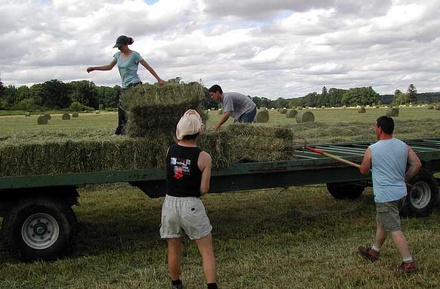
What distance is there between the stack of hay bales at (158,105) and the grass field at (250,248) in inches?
56.1

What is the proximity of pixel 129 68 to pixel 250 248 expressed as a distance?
311 cm

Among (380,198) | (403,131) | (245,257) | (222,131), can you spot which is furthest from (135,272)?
(403,131)

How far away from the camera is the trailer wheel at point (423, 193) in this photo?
7918 millimetres

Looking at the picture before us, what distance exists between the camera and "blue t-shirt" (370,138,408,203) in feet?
17.6

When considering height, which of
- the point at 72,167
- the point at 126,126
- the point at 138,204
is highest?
the point at 126,126

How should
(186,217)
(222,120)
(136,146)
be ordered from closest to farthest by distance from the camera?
1. (186,217)
2. (136,146)
3. (222,120)

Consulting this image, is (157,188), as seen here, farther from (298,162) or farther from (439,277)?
(439,277)

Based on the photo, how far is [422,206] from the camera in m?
8.02

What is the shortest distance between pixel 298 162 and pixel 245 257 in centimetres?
158

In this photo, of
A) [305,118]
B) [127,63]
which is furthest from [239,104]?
[305,118]

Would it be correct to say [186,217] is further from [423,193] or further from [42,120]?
[42,120]

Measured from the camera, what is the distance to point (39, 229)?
590 cm

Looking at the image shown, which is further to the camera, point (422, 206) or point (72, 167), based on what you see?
point (422, 206)

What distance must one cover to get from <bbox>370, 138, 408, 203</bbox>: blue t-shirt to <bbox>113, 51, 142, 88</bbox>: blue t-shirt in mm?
3693
